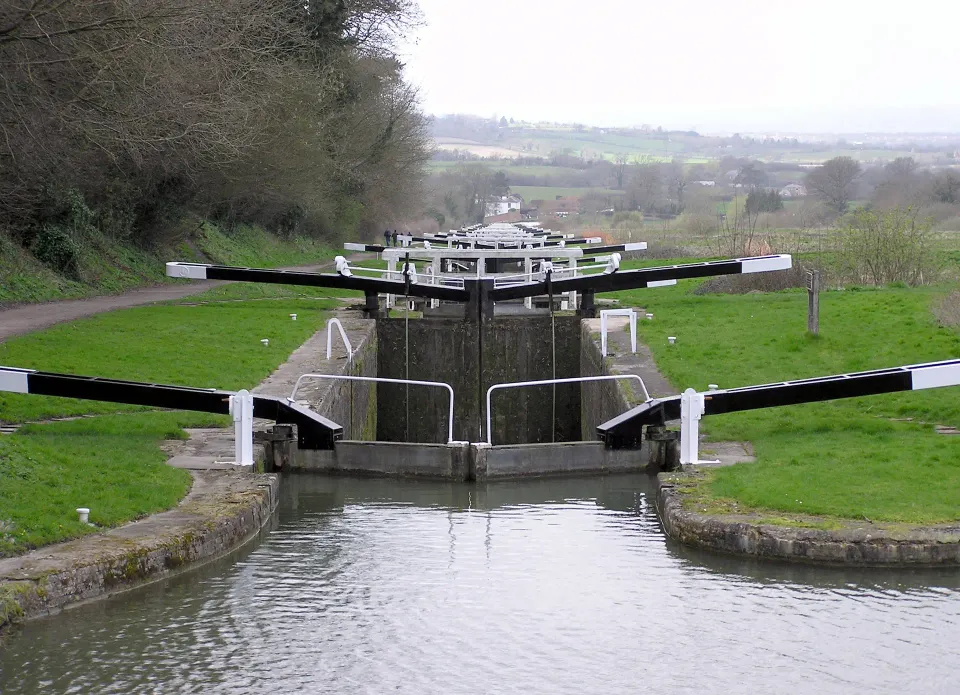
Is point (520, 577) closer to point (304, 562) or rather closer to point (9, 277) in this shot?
point (304, 562)

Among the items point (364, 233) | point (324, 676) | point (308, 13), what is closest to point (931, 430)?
point (324, 676)

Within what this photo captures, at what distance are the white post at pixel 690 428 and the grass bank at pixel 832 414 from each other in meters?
0.46

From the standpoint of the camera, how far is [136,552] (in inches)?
287

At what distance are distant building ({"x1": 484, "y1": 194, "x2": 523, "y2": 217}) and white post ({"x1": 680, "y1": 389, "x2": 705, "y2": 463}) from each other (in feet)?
323

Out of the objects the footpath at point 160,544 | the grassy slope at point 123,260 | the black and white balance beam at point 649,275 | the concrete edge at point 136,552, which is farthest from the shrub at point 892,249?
the concrete edge at point 136,552

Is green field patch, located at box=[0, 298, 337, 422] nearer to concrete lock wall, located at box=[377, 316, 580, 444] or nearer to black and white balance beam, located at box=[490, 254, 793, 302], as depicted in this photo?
concrete lock wall, located at box=[377, 316, 580, 444]

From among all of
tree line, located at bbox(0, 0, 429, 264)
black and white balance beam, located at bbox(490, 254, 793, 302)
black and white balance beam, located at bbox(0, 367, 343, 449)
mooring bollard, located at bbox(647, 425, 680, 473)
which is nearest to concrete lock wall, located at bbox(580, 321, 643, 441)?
black and white balance beam, located at bbox(490, 254, 793, 302)

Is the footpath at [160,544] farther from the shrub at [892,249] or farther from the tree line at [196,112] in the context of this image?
the shrub at [892,249]

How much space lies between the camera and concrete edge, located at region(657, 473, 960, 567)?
764 centimetres

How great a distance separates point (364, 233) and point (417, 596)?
173ft

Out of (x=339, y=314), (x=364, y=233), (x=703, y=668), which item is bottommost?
(x=703, y=668)

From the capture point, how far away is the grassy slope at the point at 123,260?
23.2 metres

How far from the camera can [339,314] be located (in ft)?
74.4

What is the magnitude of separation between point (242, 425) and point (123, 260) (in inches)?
834
